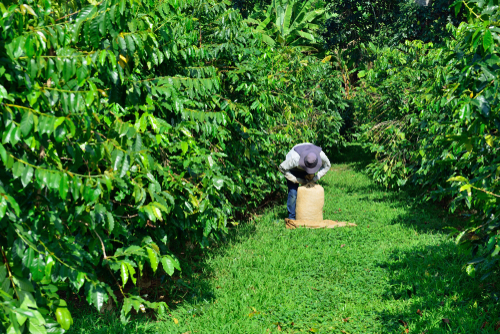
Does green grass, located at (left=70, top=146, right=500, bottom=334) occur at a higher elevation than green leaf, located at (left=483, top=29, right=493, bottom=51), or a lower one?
lower

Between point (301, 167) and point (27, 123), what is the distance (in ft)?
21.6

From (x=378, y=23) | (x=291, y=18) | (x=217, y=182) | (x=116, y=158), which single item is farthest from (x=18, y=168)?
(x=291, y=18)

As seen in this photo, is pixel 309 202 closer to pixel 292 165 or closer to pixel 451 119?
pixel 292 165

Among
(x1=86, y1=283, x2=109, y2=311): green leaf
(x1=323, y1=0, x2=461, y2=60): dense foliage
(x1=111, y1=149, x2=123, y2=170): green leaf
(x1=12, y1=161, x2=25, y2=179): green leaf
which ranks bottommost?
(x1=86, y1=283, x2=109, y2=311): green leaf

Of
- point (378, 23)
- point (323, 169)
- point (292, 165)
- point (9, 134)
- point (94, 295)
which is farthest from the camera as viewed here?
point (378, 23)

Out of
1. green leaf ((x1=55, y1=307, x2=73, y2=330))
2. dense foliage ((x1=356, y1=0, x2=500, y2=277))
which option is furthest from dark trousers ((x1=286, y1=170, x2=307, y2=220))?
green leaf ((x1=55, y1=307, x2=73, y2=330))

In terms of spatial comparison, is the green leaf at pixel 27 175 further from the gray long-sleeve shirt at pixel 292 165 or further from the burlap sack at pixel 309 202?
the gray long-sleeve shirt at pixel 292 165

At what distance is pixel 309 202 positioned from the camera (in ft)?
27.5

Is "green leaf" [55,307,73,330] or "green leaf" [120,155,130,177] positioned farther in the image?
"green leaf" [120,155,130,177]

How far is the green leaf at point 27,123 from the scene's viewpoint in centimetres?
217

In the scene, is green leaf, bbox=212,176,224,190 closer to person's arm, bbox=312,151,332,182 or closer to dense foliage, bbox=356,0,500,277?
dense foliage, bbox=356,0,500,277

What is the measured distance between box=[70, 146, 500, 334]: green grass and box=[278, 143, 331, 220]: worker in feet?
2.52

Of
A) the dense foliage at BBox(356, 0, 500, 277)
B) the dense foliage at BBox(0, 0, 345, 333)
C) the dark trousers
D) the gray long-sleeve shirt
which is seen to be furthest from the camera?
the dark trousers

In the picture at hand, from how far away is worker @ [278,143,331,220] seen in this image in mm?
8344
